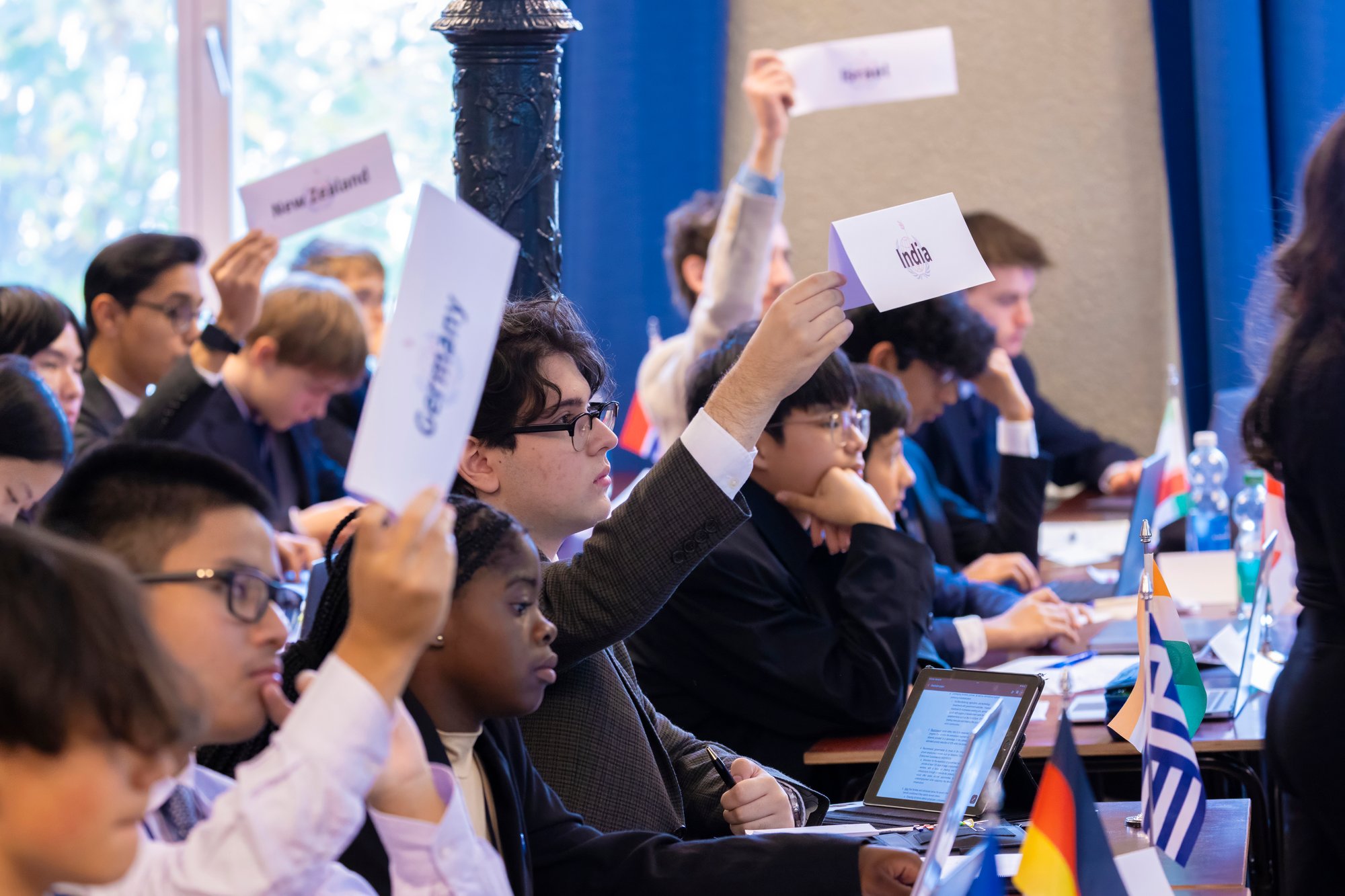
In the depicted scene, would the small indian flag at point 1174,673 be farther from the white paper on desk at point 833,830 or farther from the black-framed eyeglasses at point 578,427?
the black-framed eyeglasses at point 578,427

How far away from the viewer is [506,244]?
3.60 feet

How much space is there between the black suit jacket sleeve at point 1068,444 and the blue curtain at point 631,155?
1.14 meters

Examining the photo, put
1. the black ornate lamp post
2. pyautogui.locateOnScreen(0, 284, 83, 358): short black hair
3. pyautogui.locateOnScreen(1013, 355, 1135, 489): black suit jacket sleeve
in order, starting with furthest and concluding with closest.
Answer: pyautogui.locateOnScreen(1013, 355, 1135, 489): black suit jacket sleeve < pyautogui.locateOnScreen(0, 284, 83, 358): short black hair < the black ornate lamp post

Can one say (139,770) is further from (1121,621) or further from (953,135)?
(953,135)

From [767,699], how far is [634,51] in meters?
3.22

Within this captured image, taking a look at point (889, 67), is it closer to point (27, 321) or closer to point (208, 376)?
point (208, 376)

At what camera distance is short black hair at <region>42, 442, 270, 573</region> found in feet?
3.97

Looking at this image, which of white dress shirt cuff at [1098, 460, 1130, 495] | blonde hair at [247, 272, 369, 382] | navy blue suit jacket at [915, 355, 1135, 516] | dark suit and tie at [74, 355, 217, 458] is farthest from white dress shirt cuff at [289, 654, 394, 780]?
white dress shirt cuff at [1098, 460, 1130, 495]

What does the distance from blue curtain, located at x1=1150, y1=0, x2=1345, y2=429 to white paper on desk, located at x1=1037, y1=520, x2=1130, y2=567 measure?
0.90m

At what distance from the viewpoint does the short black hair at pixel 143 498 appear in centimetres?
121

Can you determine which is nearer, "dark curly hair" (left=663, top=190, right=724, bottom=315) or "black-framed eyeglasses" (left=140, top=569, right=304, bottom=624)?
"black-framed eyeglasses" (left=140, top=569, right=304, bottom=624)

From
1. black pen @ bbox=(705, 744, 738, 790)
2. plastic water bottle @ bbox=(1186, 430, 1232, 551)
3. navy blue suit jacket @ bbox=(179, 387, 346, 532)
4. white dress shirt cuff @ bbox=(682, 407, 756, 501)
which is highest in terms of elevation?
white dress shirt cuff @ bbox=(682, 407, 756, 501)

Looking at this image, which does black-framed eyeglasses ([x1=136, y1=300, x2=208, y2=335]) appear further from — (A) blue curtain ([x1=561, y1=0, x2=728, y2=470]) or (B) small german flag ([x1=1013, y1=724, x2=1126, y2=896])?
(B) small german flag ([x1=1013, y1=724, x2=1126, y2=896])

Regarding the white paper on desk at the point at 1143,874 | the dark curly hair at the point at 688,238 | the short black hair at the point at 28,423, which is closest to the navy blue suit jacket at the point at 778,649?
the short black hair at the point at 28,423
